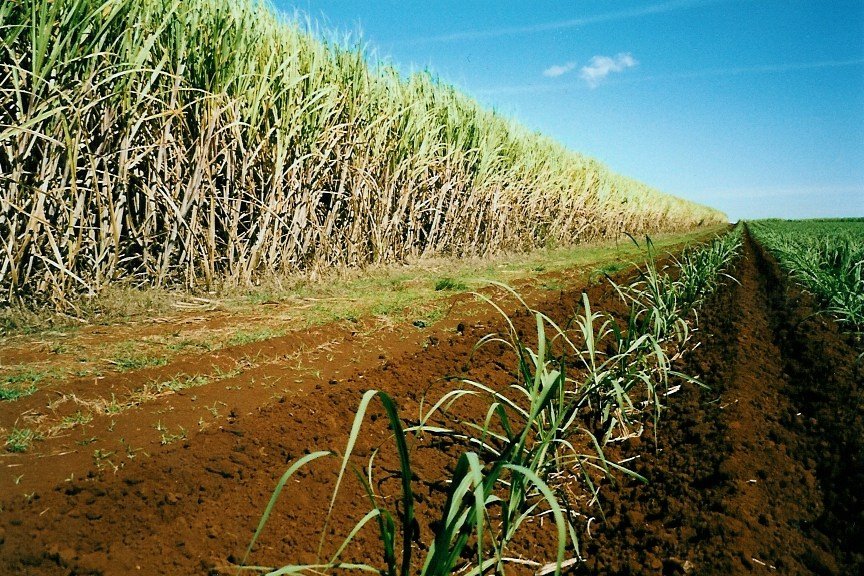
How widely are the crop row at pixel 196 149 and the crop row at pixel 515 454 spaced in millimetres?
2509

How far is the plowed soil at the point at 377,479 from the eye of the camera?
1332 millimetres

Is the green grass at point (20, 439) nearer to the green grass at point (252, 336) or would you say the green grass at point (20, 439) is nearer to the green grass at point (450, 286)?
the green grass at point (252, 336)

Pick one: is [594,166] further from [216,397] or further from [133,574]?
[133,574]

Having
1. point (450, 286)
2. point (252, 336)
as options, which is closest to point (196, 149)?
point (252, 336)

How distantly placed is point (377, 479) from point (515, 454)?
1.92 feet

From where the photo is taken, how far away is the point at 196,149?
4.09m

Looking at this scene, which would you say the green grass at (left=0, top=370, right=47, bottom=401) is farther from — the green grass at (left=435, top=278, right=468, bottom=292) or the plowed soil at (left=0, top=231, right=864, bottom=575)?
the green grass at (left=435, top=278, right=468, bottom=292)

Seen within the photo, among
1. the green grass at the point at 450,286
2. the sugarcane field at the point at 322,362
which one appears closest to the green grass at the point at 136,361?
the sugarcane field at the point at 322,362

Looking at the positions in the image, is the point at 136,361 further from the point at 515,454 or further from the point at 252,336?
the point at 515,454

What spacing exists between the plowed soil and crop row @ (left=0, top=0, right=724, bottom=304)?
1476mm

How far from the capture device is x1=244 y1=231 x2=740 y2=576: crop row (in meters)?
0.94

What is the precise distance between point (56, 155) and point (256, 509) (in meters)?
2.88

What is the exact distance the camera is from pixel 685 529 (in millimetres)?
1564

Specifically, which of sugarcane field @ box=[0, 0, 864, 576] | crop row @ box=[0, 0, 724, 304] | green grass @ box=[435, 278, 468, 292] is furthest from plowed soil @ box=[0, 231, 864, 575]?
green grass @ box=[435, 278, 468, 292]
